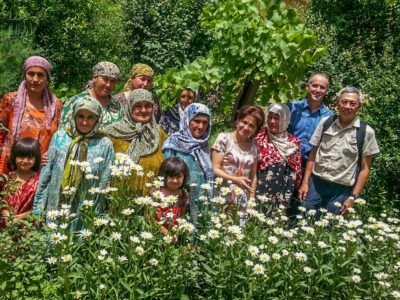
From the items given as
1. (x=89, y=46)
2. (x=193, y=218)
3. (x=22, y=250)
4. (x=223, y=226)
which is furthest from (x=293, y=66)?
(x=89, y=46)

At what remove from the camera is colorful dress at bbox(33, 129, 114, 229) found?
327 centimetres

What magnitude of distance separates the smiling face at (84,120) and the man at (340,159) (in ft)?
6.35

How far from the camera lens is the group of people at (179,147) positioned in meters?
3.33

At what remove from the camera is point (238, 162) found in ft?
13.1

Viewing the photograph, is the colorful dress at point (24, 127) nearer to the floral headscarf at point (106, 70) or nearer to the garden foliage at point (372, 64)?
the floral headscarf at point (106, 70)

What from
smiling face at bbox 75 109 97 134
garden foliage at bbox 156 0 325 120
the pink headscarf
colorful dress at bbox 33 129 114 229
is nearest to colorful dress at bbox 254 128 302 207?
garden foliage at bbox 156 0 325 120

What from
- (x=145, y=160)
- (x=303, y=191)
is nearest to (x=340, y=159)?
(x=303, y=191)

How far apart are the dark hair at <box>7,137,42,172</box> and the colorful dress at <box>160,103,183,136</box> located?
1581 millimetres

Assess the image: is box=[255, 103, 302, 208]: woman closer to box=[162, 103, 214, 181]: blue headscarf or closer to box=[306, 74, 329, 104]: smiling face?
box=[306, 74, 329, 104]: smiling face

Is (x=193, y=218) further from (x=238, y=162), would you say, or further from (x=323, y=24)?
(x=323, y=24)

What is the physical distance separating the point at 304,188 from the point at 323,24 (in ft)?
20.7

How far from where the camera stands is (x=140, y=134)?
3752mm

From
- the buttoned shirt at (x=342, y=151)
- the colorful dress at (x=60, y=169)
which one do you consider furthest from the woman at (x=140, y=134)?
the buttoned shirt at (x=342, y=151)

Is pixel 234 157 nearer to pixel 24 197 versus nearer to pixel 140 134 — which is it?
pixel 140 134
